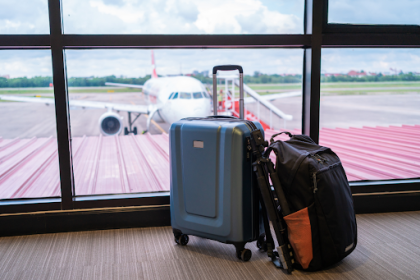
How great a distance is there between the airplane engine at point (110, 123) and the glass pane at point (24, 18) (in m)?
3.92

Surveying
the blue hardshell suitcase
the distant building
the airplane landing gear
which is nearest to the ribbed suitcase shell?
the blue hardshell suitcase

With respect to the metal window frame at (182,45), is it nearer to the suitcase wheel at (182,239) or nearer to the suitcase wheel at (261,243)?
the suitcase wheel at (182,239)

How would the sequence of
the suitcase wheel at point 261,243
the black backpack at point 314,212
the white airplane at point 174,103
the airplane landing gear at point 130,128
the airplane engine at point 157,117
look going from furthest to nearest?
the airplane landing gear at point 130,128 → the airplane engine at point 157,117 → the white airplane at point 174,103 → the suitcase wheel at point 261,243 → the black backpack at point 314,212

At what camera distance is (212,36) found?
193 centimetres

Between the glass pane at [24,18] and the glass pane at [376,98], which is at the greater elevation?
the glass pane at [24,18]

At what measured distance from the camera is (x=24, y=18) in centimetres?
188

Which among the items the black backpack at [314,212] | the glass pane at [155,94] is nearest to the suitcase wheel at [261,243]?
the black backpack at [314,212]

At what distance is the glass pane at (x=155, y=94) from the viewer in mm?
2115

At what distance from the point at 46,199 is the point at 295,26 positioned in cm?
190

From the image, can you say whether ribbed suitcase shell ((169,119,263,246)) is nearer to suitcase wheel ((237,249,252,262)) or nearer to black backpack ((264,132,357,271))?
suitcase wheel ((237,249,252,262))

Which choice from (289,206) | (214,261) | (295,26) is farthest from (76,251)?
(295,26)

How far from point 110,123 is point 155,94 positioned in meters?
1.65

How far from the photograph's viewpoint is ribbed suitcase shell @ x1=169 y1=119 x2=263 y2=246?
1496mm

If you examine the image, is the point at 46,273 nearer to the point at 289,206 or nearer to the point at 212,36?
the point at 289,206
